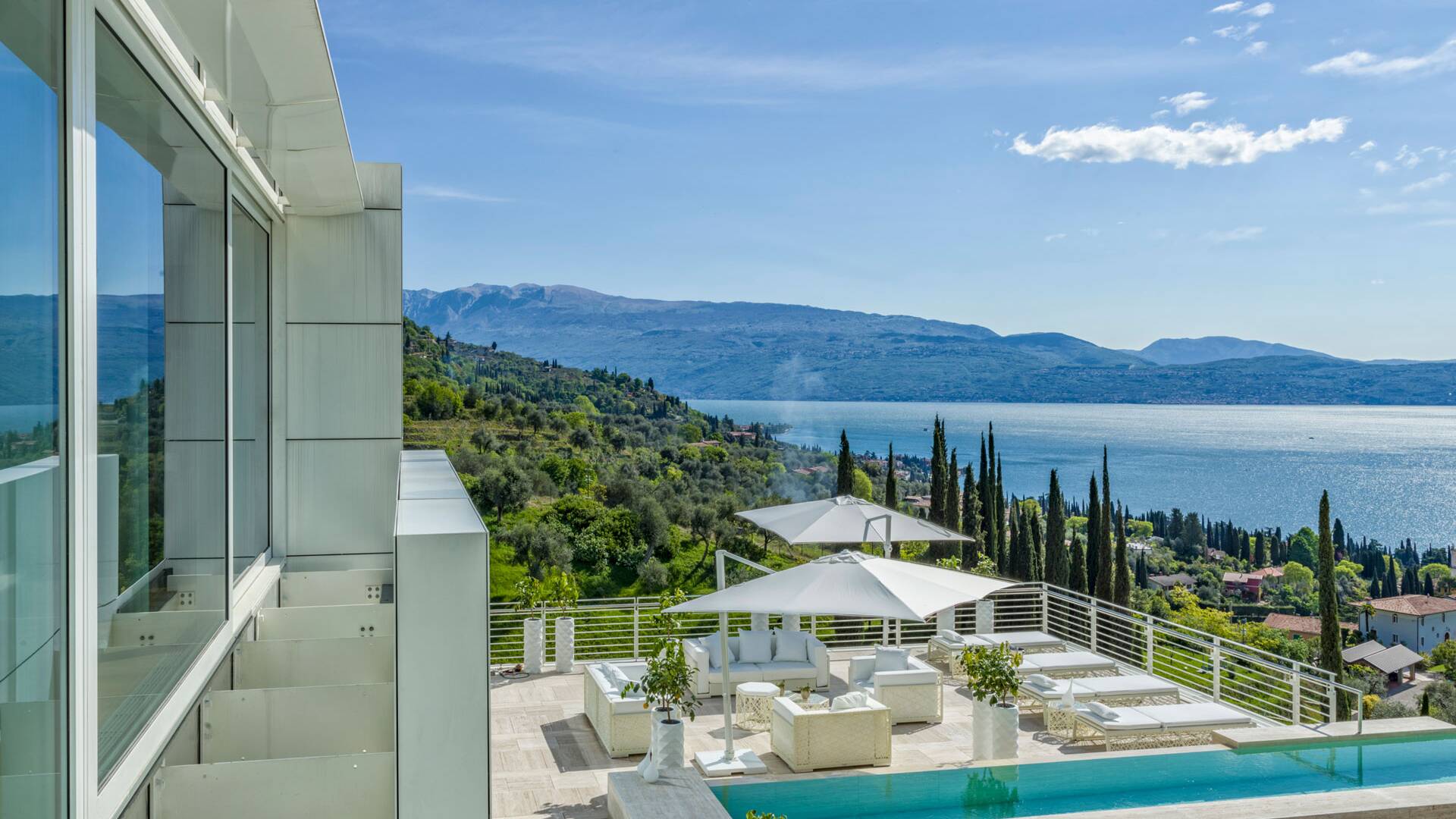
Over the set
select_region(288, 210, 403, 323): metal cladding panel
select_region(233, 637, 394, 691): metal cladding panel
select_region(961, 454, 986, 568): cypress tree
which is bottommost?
select_region(961, 454, 986, 568): cypress tree

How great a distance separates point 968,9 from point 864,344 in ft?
67.5

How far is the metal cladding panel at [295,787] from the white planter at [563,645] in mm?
8251

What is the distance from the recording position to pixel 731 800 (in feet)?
23.5

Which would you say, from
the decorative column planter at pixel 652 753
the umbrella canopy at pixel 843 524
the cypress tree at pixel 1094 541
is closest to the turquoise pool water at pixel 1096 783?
the decorative column planter at pixel 652 753

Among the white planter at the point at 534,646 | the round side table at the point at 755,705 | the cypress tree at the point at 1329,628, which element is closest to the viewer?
the round side table at the point at 755,705

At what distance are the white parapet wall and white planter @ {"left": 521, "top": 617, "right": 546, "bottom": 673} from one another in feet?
29.5

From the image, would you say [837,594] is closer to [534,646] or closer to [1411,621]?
[534,646]

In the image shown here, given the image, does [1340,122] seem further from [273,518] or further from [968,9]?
[273,518]

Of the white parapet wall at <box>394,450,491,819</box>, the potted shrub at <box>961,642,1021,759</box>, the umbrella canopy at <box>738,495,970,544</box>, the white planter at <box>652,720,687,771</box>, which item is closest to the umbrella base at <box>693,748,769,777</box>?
the white planter at <box>652,720,687,771</box>

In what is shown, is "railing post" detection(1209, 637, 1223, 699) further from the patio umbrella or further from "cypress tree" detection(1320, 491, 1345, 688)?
"cypress tree" detection(1320, 491, 1345, 688)

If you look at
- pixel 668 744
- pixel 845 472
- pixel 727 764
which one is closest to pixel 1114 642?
pixel 727 764

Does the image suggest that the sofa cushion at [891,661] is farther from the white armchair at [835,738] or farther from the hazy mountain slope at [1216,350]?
the hazy mountain slope at [1216,350]

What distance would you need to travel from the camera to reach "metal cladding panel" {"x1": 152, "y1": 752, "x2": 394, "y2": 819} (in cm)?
276

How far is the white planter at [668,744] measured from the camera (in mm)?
6820
